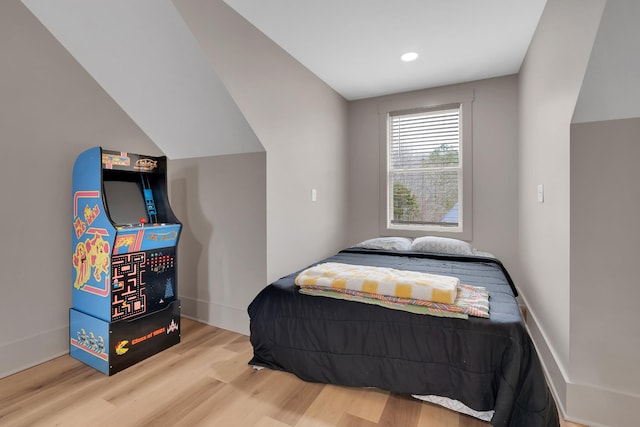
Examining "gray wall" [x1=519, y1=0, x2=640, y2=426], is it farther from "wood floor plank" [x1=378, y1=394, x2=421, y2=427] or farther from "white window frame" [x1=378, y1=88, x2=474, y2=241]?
"white window frame" [x1=378, y1=88, x2=474, y2=241]

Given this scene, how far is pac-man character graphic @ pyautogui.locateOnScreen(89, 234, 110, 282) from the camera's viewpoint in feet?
6.47

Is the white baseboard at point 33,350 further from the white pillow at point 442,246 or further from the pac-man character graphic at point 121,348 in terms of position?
the white pillow at point 442,246

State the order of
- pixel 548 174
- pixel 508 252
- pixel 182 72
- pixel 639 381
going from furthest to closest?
pixel 508 252
pixel 182 72
pixel 548 174
pixel 639 381

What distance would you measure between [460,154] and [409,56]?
130 cm

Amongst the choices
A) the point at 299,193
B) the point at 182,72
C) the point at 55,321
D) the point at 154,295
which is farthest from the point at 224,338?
the point at 182,72

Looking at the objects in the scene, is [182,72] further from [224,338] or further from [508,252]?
[508,252]

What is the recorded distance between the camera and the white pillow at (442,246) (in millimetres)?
3000

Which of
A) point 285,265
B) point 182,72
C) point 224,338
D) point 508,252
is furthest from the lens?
point 508,252

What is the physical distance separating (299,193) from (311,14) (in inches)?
56.4

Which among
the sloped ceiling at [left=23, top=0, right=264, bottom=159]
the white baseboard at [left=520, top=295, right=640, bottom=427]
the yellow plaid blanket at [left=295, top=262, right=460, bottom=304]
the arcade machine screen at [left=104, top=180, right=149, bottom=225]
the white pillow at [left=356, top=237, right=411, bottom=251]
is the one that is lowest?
the white baseboard at [left=520, top=295, right=640, bottom=427]

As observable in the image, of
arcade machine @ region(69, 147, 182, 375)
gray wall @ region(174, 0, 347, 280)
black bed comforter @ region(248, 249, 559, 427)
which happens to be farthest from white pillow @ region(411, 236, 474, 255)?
arcade machine @ region(69, 147, 182, 375)

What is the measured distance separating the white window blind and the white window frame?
4cm

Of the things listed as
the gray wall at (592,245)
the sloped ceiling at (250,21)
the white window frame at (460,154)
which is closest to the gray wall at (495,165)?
the white window frame at (460,154)

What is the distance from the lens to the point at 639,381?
Answer: 1416mm
